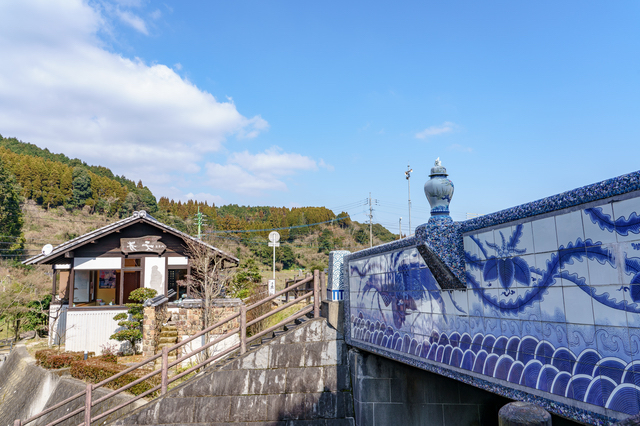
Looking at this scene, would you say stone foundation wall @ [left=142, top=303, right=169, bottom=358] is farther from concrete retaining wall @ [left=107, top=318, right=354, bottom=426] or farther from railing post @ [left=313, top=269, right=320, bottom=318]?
railing post @ [left=313, top=269, right=320, bottom=318]

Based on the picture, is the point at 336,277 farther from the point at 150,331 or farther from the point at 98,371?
the point at 150,331

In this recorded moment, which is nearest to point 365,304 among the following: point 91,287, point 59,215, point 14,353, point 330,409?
point 330,409

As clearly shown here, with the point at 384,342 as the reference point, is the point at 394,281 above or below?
above

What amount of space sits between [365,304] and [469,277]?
10.4 ft

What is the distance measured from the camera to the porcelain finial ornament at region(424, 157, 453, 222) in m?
4.80

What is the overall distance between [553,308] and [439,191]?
72.6 inches

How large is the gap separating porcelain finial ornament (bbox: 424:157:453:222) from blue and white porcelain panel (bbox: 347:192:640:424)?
18.0 inches

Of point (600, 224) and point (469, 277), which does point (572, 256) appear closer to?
point (600, 224)

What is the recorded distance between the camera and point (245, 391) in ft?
26.3

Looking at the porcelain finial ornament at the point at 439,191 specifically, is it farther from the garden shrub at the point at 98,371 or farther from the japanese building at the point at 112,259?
the japanese building at the point at 112,259

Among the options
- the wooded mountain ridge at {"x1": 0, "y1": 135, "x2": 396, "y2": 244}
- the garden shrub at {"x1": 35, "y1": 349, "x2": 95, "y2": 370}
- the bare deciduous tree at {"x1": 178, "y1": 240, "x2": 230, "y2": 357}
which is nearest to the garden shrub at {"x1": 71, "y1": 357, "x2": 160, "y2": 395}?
the garden shrub at {"x1": 35, "y1": 349, "x2": 95, "y2": 370}

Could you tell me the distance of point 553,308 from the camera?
3.38 metres

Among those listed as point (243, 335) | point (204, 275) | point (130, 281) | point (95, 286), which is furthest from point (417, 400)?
point (130, 281)

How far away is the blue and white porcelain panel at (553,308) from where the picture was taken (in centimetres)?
284
